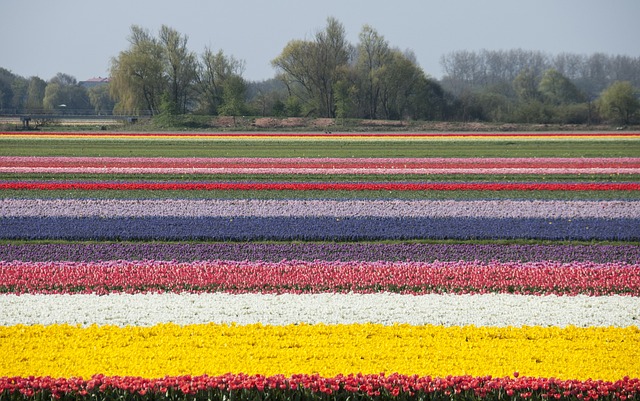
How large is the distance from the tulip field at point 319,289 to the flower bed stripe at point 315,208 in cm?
9

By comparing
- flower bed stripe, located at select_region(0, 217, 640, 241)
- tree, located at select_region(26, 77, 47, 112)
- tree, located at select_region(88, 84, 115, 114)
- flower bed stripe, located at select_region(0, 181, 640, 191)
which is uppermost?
tree, located at select_region(26, 77, 47, 112)

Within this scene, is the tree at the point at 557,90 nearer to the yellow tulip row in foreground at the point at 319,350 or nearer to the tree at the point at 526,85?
the tree at the point at 526,85

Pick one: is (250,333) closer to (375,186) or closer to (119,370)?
(119,370)

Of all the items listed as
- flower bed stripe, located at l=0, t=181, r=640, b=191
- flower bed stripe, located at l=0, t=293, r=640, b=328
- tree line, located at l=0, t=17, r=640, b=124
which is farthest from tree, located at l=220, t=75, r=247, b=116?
flower bed stripe, located at l=0, t=293, r=640, b=328

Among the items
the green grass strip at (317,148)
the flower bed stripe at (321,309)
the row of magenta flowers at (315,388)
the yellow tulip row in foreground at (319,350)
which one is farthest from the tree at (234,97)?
the row of magenta flowers at (315,388)

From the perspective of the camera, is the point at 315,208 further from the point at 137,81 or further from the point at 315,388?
the point at 137,81

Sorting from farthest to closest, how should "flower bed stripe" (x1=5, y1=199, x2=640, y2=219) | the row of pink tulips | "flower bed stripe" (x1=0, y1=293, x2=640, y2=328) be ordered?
the row of pink tulips, "flower bed stripe" (x1=5, y1=199, x2=640, y2=219), "flower bed stripe" (x1=0, y1=293, x2=640, y2=328)

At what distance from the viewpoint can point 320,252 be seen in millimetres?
13578

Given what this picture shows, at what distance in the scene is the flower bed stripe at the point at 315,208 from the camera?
57.3 feet

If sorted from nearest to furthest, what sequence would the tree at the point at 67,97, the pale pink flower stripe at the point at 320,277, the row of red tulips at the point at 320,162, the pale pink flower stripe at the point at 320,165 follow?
the pale pink flower stripe at the point at 320,277 < the pale pink flower stripe at the point at 320,165 < the row of red tulips at the point at 320,162 < the tree at the point at 67,97

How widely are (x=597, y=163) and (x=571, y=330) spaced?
21.2 meters

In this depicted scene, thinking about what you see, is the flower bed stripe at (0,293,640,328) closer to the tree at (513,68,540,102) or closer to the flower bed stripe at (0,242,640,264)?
the flower bed stripe at (0,242,640,264)

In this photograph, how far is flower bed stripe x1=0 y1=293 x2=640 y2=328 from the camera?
9.58 meters

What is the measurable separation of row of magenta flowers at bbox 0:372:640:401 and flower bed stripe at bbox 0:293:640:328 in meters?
2.14
